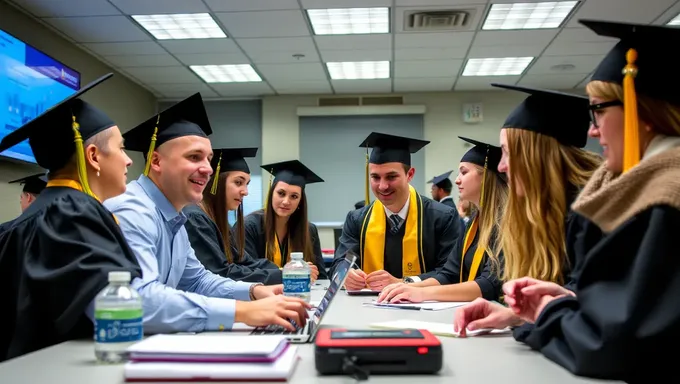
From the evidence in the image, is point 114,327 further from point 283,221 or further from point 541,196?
point 283,221

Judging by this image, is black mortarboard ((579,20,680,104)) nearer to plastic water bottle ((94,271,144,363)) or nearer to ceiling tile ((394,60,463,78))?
plastic water bottle ((94,271,144,363))

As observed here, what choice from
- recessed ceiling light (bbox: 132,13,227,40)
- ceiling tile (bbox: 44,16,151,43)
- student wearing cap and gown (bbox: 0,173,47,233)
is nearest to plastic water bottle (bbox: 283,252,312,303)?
student wearing cap and gown (bbox: 0,173,47,233)

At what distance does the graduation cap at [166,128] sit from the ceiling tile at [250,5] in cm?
284

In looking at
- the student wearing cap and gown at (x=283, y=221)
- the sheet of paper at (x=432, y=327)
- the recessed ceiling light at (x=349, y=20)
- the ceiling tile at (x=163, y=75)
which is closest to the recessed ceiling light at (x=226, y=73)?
the ceiling tile at (x=163, y=75)

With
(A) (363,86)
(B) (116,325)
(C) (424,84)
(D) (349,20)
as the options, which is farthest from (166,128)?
(C) (424,84)

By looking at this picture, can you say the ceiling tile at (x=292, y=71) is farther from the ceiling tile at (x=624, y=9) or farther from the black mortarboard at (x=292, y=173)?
the ceiling tile at (x=624, y=9)

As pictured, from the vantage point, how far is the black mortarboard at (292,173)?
404cm

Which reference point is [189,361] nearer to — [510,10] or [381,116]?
[510,10]

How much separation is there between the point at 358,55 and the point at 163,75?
102 inches

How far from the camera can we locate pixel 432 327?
1628 mm

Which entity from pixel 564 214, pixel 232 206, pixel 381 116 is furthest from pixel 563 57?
pixel 564 214

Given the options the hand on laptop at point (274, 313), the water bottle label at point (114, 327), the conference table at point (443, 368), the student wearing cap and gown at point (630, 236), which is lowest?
the conference table at point (443, 368)

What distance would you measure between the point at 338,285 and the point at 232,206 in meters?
2.15

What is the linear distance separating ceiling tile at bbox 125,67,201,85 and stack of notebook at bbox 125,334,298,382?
19.6ft
